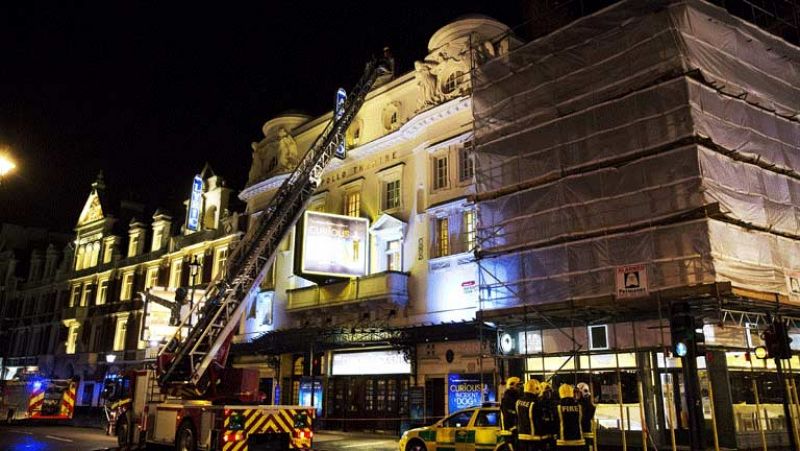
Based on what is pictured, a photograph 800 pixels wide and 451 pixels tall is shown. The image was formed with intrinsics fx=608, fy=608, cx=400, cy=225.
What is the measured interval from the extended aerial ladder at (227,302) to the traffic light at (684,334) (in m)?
12.7

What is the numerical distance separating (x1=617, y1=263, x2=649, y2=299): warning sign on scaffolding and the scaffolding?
1.1 inches

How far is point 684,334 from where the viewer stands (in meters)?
12.3

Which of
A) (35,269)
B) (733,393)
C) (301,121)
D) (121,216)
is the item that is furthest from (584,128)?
(35,269)

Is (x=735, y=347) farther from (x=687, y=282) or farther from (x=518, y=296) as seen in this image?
(x=518, y=296)

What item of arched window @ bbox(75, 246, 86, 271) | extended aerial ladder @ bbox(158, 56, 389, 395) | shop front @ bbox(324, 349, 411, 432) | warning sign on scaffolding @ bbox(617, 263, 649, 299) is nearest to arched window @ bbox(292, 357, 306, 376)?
shop front @ bbox(324, 349, 411, 432)

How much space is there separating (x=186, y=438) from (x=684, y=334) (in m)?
12.5

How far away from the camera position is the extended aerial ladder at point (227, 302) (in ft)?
60.3

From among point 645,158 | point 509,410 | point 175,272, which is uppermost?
point 175,272

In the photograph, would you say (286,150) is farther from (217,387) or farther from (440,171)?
(217,387)

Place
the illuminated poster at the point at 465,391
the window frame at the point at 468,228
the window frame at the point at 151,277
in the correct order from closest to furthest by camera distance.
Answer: the illuminated poster at the point at 465,391 → the window frame at the point at 468,228 → the window frame at the point at 151,277

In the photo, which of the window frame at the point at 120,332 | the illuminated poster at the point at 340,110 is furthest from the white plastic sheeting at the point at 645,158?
the window frame at the point at 120,332

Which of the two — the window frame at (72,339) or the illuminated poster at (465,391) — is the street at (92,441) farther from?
the window frame at (72,339)

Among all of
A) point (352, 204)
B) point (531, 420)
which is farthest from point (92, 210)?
point (531, 420)

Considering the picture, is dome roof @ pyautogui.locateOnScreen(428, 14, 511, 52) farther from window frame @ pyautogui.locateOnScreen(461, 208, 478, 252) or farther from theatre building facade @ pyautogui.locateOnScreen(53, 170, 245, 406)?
theatre building facade @ pyautogui.locateOnScreen(53, 170, 245, 406)
